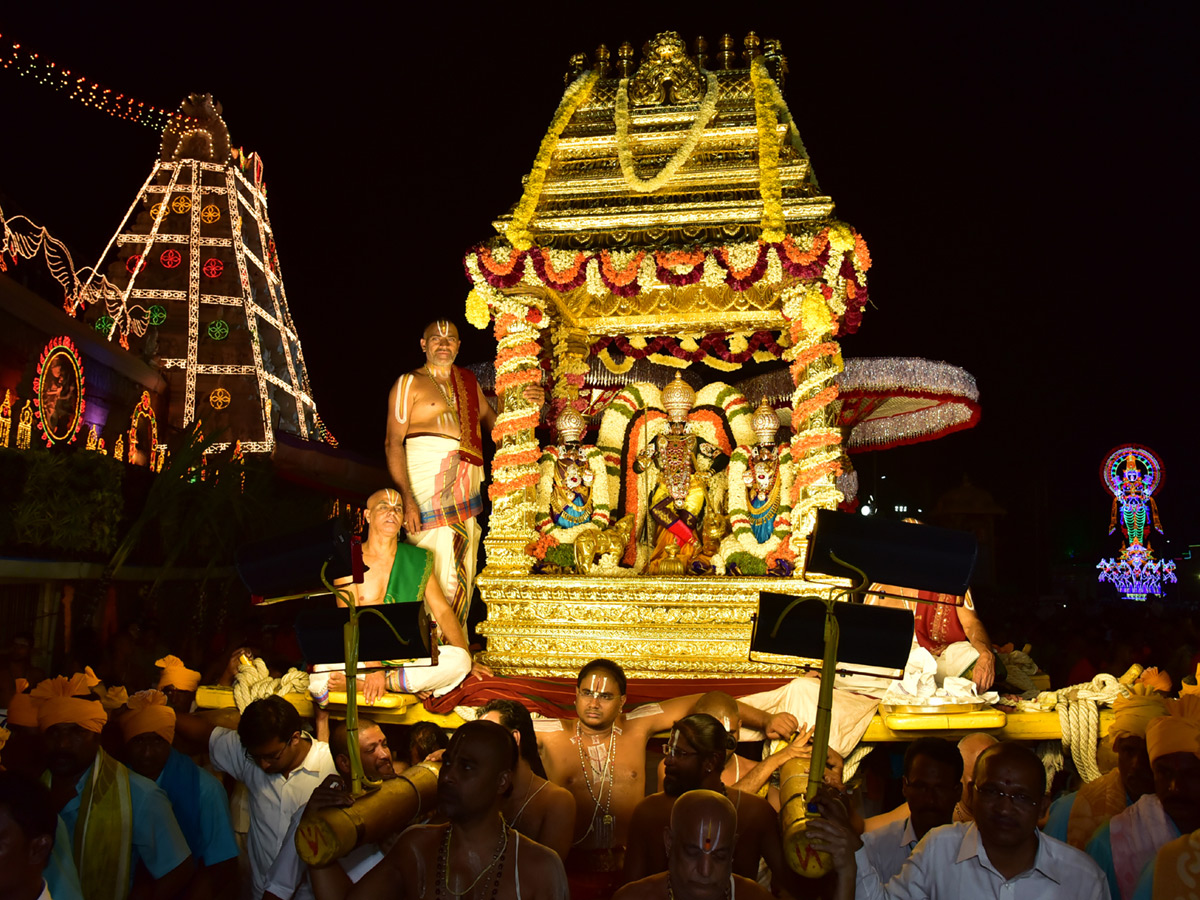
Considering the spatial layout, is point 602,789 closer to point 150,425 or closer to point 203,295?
point 150,425

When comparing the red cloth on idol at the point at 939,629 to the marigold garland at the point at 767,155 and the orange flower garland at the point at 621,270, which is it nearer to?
the marigold garland at the point at 767,155

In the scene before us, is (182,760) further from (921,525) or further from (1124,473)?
(1124,473)

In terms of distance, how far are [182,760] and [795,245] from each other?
190 inches

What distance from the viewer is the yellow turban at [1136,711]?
466 cm

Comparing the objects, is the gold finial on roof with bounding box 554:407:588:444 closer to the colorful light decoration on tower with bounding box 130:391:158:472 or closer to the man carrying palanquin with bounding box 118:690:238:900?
the man carrying palanquin with bounding box 118:690:238:900

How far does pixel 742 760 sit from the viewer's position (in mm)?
5121

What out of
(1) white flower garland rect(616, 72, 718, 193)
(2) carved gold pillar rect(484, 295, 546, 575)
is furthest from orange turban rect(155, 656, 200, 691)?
(1) white flower garland rect(616, 72, 718, 193)

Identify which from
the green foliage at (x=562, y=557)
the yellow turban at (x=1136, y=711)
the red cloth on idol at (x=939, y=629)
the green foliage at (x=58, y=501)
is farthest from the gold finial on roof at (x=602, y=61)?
the green foliage at (x=58, y=501)

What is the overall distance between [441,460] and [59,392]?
11.7m

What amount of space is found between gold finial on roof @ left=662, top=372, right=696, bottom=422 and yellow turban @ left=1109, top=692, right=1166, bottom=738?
156 inches

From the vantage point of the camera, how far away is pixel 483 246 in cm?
741

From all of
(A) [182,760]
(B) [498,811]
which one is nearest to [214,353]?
(A) [182,760]

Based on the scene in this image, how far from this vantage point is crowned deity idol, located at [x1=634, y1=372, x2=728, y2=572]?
7.80 meters

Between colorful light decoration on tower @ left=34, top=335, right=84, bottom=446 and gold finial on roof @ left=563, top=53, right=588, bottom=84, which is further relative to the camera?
colorful light decoration on tower @ left=34, top=335, right=84, bottom=446
